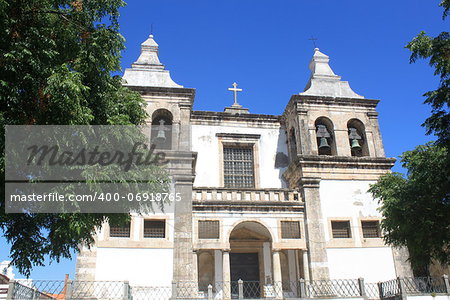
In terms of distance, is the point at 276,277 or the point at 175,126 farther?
the point at 175,126

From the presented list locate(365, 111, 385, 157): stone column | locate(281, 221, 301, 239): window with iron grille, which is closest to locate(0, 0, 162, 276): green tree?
locate(281, 221, 301, 239): window with iron grille

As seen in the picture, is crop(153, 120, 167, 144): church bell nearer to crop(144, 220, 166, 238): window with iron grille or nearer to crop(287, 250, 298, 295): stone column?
crop(144, 220, 166, 238): window with iron grille

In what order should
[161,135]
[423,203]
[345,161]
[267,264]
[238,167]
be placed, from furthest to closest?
[238,167] < [345,161] < [267,264] < [161,135] < [423,203]

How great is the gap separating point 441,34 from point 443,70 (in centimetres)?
105

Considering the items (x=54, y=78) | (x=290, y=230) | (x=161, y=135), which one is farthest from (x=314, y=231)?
(x=54, y=78)

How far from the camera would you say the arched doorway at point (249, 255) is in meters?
18.9

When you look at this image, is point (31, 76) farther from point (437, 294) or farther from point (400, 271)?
point (400, 271)

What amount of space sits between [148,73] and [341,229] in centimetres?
1266

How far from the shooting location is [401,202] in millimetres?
14078

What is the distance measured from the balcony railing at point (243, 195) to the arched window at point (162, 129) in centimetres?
312

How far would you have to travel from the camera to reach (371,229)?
18359mm

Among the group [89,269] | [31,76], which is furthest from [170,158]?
[31,76]

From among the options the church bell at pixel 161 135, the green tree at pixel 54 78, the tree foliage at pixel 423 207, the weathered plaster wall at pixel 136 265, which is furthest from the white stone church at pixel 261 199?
the green tree at pixel 54 78

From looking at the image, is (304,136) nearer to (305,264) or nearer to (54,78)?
(305,264)
